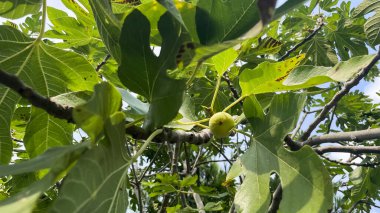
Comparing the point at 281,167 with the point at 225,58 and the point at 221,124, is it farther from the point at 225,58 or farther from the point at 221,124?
the point at 225,58

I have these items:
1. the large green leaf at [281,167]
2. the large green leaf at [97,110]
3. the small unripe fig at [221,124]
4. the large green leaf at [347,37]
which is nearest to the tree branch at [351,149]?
the large green leaf at [281,167]

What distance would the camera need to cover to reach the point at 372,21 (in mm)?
2043

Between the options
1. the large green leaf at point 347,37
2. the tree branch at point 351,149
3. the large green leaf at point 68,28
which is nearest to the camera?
the tree branch at point 351,149

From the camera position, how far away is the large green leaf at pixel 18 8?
112 centimetres

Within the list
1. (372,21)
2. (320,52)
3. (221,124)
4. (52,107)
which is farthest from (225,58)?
(320,52)

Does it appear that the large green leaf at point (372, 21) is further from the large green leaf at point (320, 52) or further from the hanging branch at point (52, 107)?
the hanging branch at point (52, 107)

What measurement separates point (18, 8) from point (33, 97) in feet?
1.83

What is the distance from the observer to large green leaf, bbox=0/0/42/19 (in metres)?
1.12

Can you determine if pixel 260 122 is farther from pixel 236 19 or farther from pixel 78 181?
pixel 78 181

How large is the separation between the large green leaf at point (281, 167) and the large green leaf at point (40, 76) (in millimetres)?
460

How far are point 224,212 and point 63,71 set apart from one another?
7.92 ft

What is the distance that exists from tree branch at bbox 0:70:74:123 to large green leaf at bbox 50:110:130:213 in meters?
0.09

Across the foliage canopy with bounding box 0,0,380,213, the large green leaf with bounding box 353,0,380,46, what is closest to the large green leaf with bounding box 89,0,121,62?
the foliage canopy with bounding box 0,0,380,213

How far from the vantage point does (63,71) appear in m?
1.18
